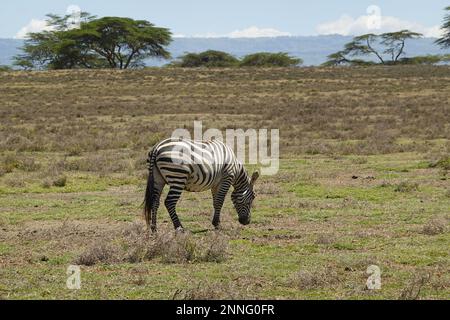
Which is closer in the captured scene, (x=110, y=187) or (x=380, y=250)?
(x=380, y=250)

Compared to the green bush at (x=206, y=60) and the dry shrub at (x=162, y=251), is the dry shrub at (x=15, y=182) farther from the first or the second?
the green bush at (x=206, y=60)

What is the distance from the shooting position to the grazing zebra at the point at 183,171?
11.2 metres

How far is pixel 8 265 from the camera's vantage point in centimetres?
967

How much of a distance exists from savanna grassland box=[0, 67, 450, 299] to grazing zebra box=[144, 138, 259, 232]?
0.53 metres

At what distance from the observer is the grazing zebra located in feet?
36.7

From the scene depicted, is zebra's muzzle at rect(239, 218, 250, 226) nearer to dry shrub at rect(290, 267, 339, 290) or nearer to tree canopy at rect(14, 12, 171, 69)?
dry shrub at rect(290, 267, 339, 290)

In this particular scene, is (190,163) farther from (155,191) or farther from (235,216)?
(235,216)

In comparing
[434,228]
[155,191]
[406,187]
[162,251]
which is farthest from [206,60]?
[162,251]

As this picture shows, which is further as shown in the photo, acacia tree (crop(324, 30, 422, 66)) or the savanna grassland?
acacia tree (crop(324, 30, 422, 66))

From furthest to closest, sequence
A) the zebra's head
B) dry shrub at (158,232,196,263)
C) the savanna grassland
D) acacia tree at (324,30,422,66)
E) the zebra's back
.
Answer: acacia tree at (324,30,422,66) < the zebra's head < the zebra's back < dry shrub at (158,232,196,263) < the savanna grassland

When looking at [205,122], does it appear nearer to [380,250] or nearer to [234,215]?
[234,215]

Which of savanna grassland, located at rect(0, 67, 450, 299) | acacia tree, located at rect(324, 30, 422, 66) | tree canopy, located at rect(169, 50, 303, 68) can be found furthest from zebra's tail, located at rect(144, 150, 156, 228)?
acacia tree, located at rect(324, 30, 422, 66)
